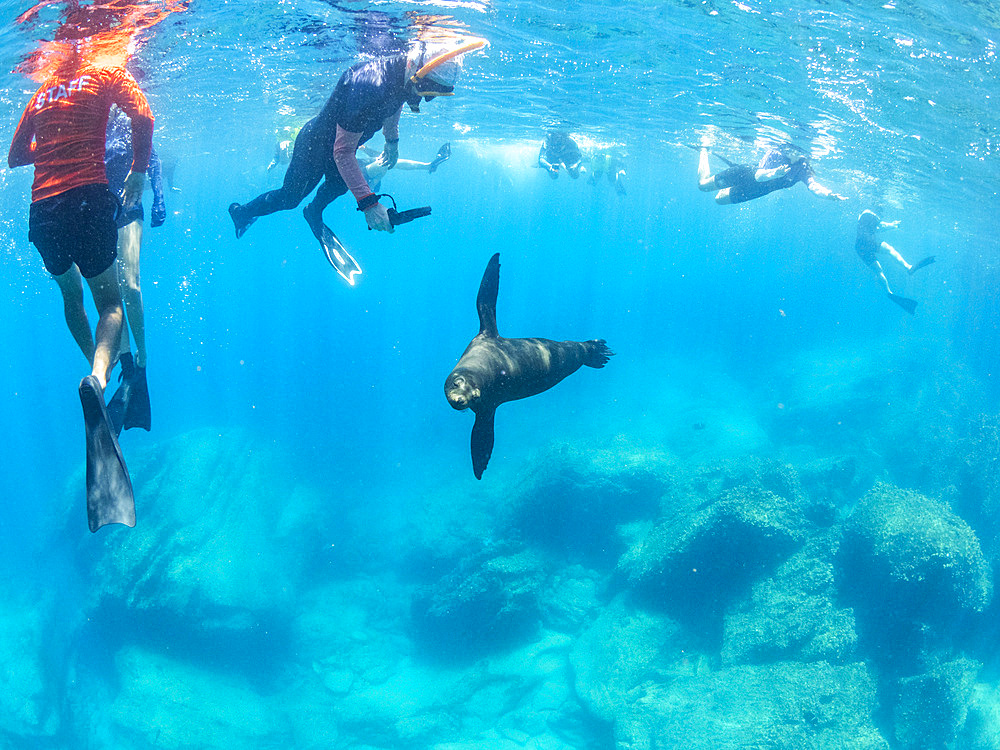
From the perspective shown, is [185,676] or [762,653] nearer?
[762,653]

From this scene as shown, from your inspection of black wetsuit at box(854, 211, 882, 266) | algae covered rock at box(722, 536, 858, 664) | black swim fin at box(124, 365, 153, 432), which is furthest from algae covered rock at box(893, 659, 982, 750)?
black swim fin at box(124, 365, 153, 432)

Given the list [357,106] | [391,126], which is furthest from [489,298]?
[391,126]

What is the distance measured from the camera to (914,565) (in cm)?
1330

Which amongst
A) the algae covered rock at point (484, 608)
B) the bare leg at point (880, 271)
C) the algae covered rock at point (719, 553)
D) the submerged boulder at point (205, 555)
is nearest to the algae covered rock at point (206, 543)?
the submerged boulder at point (205, 555)

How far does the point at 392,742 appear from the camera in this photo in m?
14.7

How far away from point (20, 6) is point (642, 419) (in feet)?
85.5

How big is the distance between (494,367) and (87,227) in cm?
332

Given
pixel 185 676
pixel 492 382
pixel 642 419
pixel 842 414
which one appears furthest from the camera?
pixel 642 419

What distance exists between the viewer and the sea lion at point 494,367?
3225mm

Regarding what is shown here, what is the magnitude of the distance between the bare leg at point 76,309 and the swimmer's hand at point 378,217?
8.21ft

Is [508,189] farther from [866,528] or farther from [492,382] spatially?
[492,382]

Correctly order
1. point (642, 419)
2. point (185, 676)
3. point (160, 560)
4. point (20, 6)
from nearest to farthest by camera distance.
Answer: point (20, 6) → point (185, 676) → point (160, 560) → point (642, 419)

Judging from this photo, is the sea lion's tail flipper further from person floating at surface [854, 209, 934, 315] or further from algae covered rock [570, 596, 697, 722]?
person floating at surface [854, 209, 934, 315]

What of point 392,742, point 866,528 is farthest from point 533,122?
point 392,742
